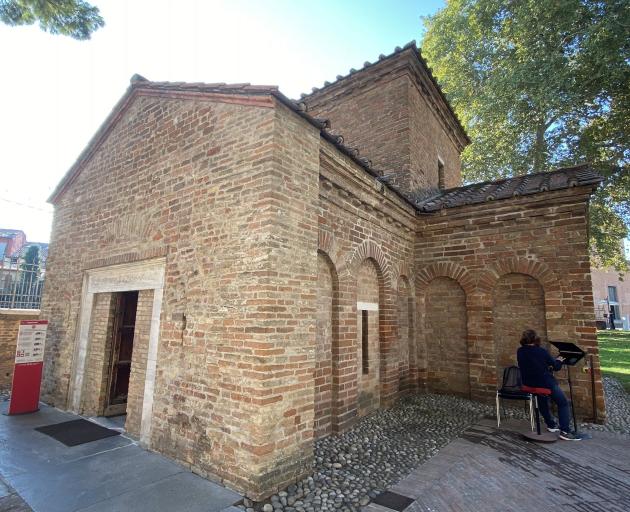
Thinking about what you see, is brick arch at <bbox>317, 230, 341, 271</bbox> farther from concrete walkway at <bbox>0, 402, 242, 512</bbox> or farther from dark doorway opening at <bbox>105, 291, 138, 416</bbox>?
dark doorway opening at <bbox>105, 291, 138, 416</bbox>

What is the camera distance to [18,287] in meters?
9.70

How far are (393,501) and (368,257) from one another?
13.2 ft

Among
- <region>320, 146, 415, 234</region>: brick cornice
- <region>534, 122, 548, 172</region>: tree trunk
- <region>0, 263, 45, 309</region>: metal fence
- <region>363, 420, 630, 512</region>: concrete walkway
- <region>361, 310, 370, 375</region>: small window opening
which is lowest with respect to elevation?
<region>363, 420, 630, 512</region>: concrete walkway

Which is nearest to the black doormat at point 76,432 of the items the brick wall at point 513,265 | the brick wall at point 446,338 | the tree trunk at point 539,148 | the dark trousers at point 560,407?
the brick wall at point 446,338

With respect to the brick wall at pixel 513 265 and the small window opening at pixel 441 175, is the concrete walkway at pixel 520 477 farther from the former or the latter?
the small window opening at pixel 441 175

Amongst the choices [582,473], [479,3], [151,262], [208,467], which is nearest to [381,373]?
[582,473]

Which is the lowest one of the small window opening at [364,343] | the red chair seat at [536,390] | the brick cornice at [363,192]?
the red chair seat at [536,390]

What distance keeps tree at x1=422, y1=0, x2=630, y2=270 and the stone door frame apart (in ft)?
45.5

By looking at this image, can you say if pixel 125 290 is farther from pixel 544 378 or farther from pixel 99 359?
pixel 544 378

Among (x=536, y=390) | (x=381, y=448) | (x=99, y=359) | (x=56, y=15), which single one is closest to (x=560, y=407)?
(x=536, y=390)

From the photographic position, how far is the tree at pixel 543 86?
11844mm

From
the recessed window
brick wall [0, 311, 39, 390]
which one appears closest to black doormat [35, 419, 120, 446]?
brick wall [0, 311, 39, 390]

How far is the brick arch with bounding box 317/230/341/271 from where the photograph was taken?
542cm

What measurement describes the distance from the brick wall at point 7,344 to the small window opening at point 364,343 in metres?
8.83
